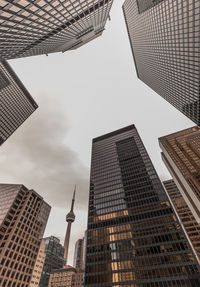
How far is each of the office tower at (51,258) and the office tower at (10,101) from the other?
120m

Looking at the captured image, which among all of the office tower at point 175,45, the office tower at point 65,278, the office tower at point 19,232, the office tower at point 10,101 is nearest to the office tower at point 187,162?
the office tower at point 175,45

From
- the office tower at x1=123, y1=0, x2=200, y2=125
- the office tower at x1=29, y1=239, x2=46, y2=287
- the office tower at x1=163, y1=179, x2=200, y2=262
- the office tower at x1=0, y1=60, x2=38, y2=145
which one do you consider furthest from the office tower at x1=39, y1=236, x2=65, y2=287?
the office tower at x1=123, y1=0, x2=200, y2=125

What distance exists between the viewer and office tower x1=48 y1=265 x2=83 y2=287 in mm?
134625

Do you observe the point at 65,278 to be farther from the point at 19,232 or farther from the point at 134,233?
the point at 134,233

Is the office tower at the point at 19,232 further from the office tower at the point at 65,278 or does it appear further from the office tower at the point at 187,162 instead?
the office tower at the point at 187,162

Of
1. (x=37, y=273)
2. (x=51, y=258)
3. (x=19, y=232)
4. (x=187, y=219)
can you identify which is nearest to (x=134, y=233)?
(x=187, y=219)

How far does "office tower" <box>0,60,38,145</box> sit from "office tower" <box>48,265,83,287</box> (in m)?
126

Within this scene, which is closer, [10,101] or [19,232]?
[19,232]

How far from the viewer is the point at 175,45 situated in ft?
201

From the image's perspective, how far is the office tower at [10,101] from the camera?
10456cm

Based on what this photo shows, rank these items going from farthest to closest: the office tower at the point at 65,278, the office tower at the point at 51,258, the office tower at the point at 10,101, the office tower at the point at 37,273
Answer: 1. the office tower at the point at 51,258
2. the office tower at the point at 65,278
3. the office tower at the point at 10,101
4. the office tower at the point at 37,273

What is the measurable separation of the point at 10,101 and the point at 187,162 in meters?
123

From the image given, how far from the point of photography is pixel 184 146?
99.4 meters

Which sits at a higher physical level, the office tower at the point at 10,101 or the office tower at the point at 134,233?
the office tower at the point at 10,101
